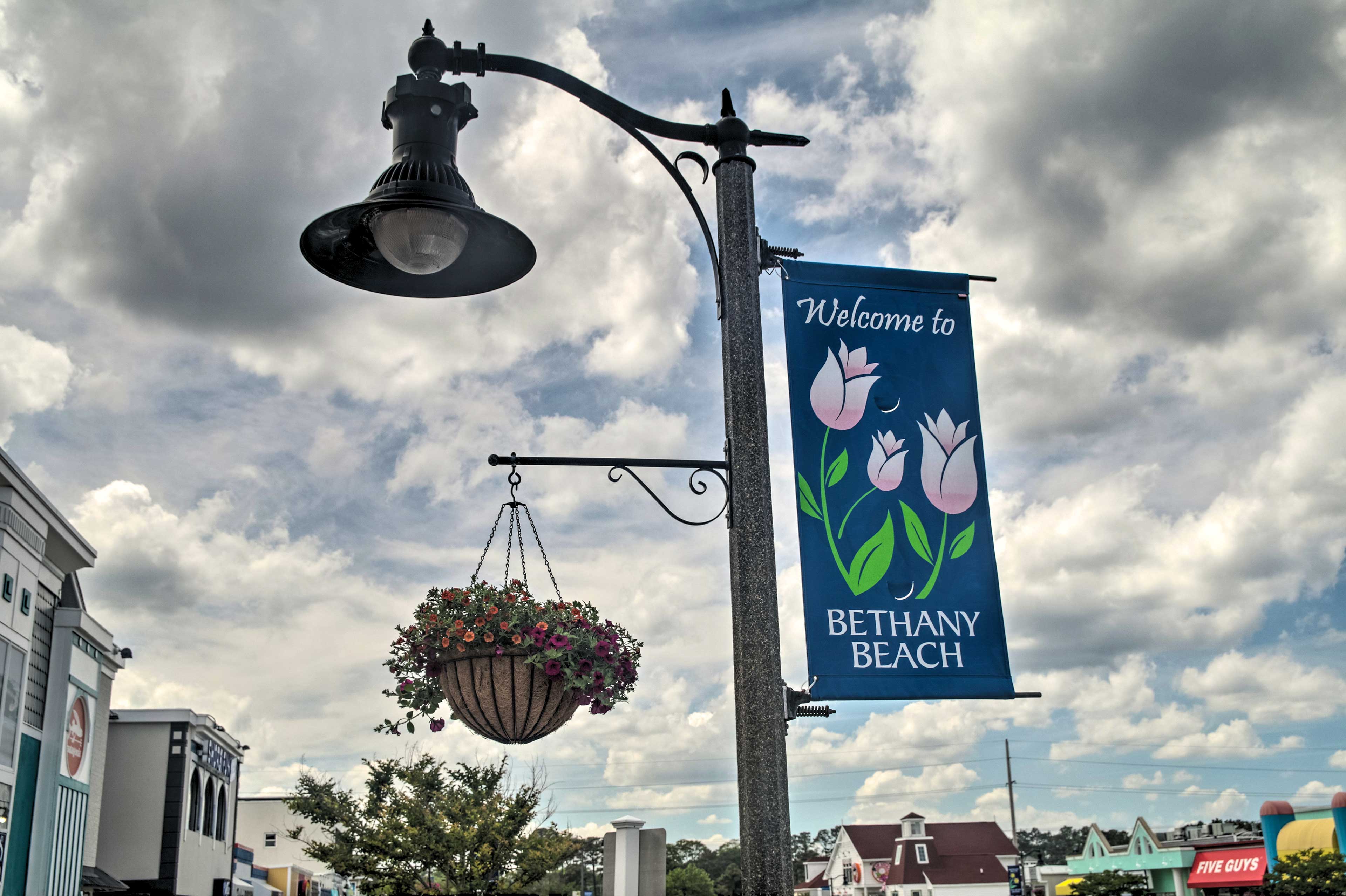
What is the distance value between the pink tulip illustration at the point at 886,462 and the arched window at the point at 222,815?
1444 inches

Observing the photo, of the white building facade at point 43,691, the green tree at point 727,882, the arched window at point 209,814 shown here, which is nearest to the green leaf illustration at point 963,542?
the white building facade at point 43,691

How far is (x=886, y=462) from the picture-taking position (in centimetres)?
485

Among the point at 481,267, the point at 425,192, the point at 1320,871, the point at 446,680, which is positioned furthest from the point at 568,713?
the point at 1320,871

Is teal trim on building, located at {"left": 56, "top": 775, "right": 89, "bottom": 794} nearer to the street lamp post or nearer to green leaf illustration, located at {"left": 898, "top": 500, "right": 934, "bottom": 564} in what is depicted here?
the street lamp post

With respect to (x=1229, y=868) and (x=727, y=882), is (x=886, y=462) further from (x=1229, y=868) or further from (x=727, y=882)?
(x=727, y=882)

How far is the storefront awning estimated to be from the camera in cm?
3191

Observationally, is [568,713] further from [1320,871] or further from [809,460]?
[1320,871]

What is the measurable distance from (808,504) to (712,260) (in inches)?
43.2

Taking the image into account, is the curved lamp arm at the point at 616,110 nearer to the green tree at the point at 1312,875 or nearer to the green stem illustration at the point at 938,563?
the green stem illustration at the point at 938,563

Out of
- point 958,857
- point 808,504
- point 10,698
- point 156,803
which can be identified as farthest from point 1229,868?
point 808,504

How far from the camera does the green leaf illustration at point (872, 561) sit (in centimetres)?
471

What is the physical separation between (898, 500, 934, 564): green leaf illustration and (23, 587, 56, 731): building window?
752 inches

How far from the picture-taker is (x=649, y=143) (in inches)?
184

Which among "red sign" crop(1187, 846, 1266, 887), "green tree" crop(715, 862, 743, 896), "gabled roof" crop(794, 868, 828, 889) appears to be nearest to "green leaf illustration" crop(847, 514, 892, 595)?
"red sign" crop(1187, 846, 1266, 887)
